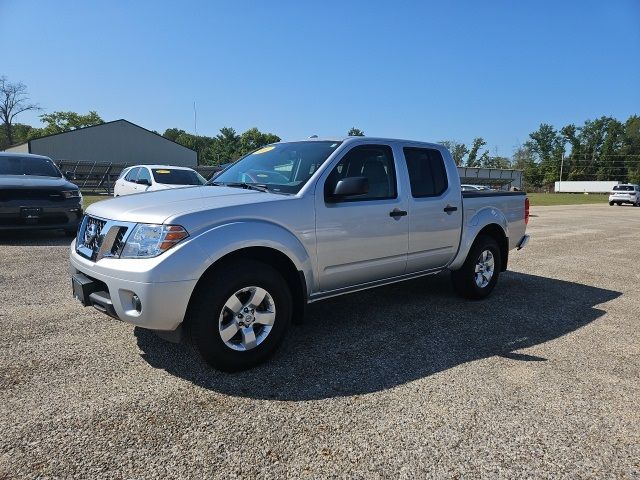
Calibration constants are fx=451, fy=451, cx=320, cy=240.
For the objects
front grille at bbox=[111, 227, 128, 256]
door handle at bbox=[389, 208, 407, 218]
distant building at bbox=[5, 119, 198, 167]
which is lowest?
front grille at bbox=[111, 227, 128, 256]

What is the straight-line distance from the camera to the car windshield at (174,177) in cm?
1260

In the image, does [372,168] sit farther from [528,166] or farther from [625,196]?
[528,166]

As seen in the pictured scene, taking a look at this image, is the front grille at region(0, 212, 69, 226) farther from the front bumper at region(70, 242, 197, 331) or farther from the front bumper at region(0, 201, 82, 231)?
the front bumper at region(70, 242, 197, 331)

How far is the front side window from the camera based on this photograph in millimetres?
4215

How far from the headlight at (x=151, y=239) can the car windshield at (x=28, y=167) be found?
7.63 metres

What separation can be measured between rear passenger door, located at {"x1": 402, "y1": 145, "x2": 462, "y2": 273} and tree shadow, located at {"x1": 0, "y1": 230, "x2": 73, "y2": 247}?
7.18m

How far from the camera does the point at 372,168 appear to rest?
445cm

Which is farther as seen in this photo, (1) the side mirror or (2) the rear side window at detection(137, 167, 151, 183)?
(2) the rear side window at detection(137, 167, 151, 183)

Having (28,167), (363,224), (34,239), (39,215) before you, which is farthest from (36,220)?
(363,224)

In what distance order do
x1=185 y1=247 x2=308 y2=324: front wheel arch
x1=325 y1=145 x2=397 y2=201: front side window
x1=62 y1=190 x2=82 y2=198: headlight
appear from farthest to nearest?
x1=62 y1=190 x2=82 y2=198: headlight < x1=325 y1=145 x2=397 y2=201: front side window < x1=185 y1=247 x2=308 y2=324: front wheel arch

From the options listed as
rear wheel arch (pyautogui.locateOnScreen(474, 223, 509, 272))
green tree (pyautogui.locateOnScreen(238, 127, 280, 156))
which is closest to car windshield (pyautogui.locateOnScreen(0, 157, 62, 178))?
rear wheel arch (pyautogui.locateOnScreen(474, 223, 509, 272))

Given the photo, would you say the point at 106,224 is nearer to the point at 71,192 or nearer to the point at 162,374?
the point at 162,374

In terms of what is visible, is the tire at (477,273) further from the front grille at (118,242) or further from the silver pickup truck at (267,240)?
the front grille at (118,242)

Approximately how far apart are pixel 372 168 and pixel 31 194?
6.91 m
